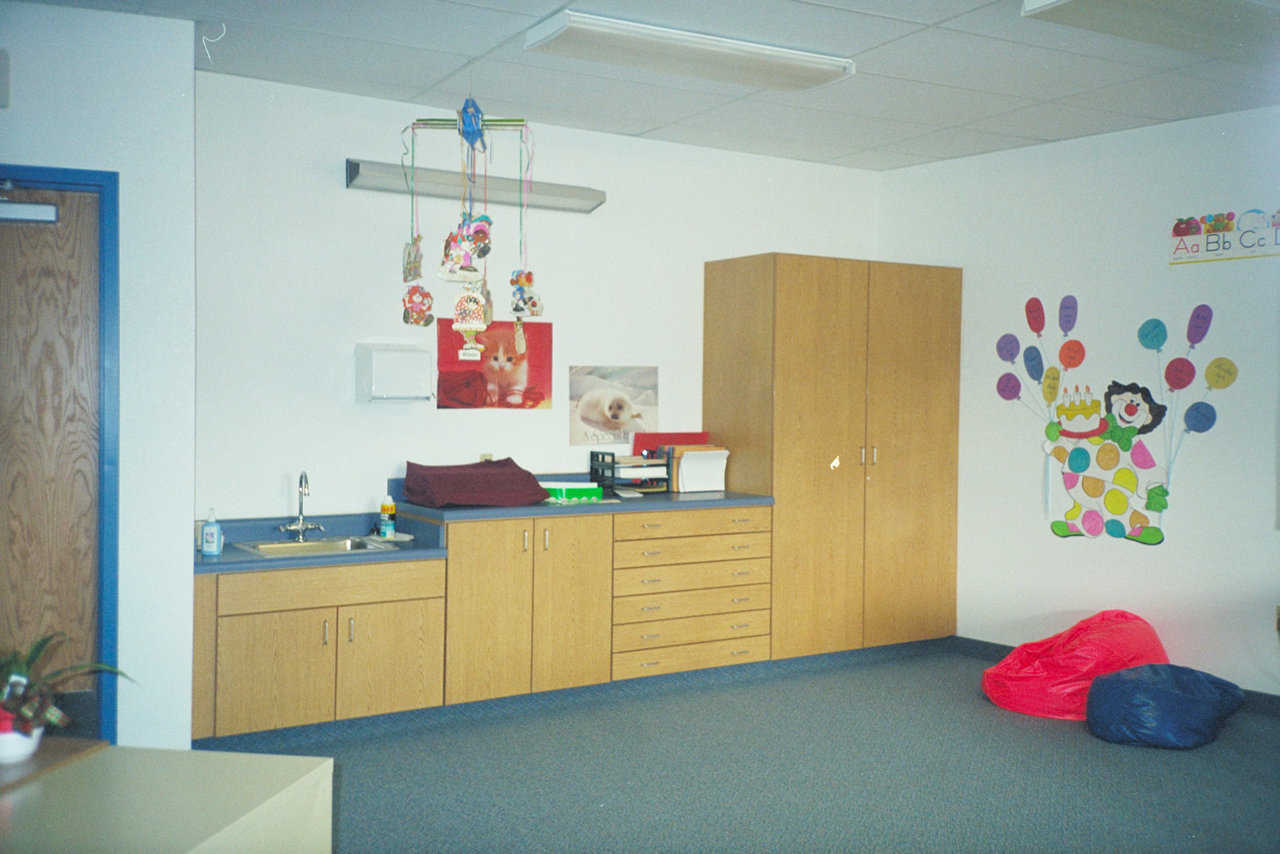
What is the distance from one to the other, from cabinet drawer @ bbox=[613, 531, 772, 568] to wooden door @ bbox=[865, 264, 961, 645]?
0.75 m

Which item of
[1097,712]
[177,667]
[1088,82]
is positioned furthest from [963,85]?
[177,667]

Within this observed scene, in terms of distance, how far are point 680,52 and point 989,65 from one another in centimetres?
126

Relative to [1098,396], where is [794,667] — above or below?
below

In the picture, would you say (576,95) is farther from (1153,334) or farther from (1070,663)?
(1070,663)

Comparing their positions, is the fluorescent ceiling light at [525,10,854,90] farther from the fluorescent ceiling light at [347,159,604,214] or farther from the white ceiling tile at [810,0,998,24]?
the fluorescent ceiling light at [347,159,604,214]

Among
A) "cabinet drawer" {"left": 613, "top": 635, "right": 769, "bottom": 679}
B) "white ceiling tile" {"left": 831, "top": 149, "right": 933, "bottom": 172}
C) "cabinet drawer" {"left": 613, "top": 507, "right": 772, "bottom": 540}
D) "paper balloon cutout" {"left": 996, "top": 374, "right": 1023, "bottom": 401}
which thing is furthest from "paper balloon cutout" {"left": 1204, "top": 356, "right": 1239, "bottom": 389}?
"cabinet drawer" {"left": 613, "top": 635, "right": 769, "bottom": 679}

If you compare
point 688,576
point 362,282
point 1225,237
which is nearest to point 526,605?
point 688,576

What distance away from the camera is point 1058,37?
12.7 feet

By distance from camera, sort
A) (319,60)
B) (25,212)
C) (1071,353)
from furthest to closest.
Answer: (1071,353) < (319,60) < (25,212)

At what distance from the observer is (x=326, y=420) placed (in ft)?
15.8

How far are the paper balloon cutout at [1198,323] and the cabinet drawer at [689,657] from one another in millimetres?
2469

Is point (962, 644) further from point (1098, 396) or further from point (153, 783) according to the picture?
point (153, 783)

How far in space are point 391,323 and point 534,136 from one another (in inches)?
46.3

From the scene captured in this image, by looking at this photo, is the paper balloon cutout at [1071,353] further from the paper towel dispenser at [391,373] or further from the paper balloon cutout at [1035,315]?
the paper towel dispenser at [391,373]
